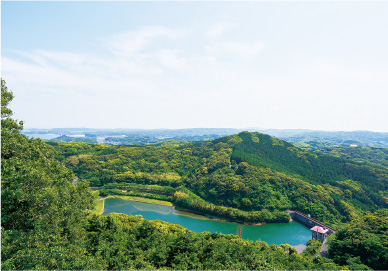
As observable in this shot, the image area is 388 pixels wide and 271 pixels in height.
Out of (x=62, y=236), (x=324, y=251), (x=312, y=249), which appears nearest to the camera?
(x=62, y=236)

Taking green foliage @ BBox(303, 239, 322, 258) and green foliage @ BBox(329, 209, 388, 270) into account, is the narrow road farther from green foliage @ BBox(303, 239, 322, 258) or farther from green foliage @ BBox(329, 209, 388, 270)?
green foliage @ BBox(329, 209, 388, 270)

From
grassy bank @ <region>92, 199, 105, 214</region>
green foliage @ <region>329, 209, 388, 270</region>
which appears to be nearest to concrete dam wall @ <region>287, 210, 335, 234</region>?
green foliage @ <region>329, 209, 388, 270</region>

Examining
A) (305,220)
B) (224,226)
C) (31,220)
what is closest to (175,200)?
(224,226)

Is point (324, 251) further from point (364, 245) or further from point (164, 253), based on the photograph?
point (164, 253)

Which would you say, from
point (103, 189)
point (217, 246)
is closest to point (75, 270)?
point (217, 246)

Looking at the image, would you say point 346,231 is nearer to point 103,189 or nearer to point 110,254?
point 110,254

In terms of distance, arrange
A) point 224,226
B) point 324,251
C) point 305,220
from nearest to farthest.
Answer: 1. point 324,251
2. point 224,226
3. point 305,220
